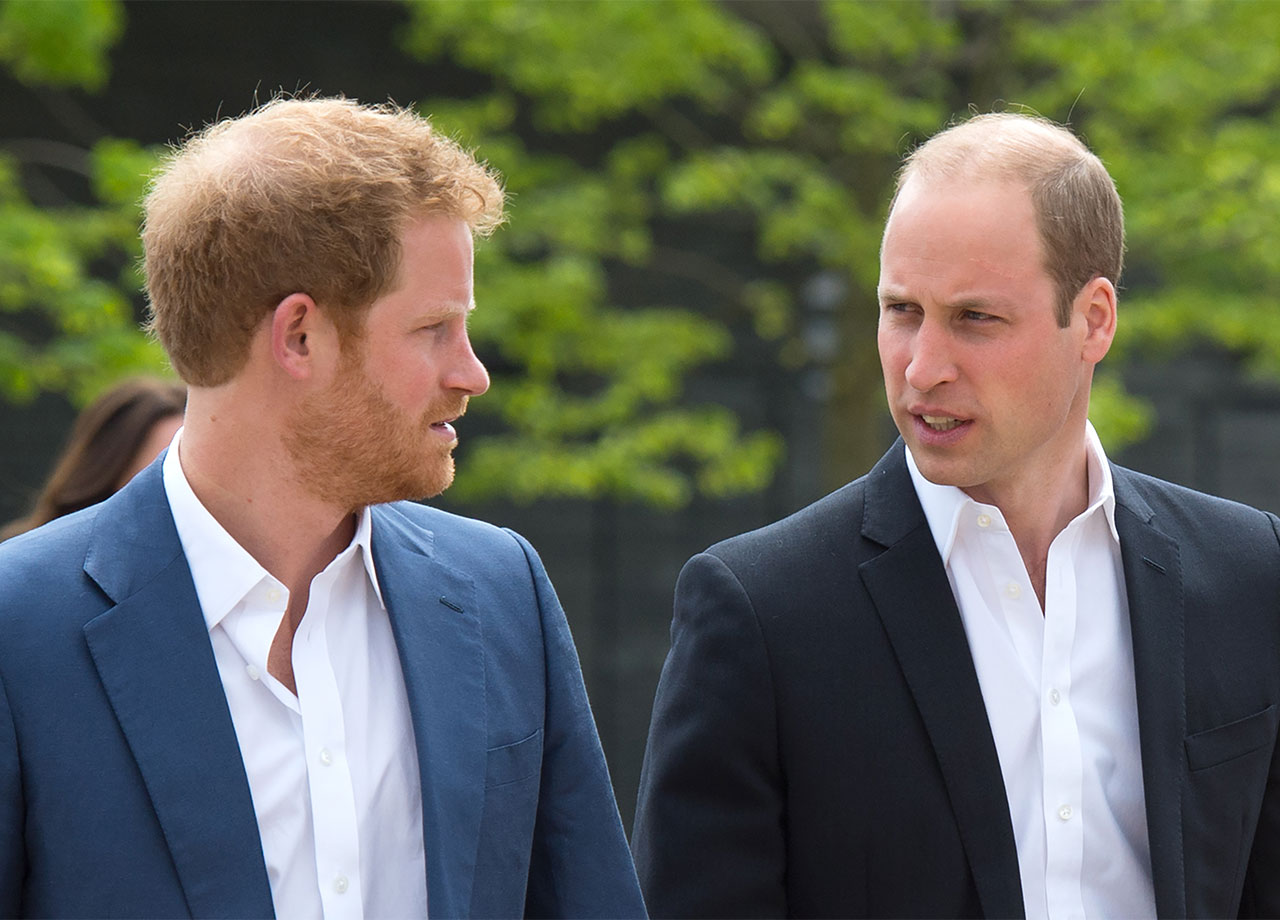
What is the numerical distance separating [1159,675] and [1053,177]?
33.9 inches

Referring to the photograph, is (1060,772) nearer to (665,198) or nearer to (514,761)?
(514,761)

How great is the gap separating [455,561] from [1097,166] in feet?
4.36

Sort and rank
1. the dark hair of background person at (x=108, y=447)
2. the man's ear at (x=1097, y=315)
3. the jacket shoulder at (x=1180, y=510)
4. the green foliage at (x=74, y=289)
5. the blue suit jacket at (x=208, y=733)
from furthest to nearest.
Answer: the green foliage at (x=74, y=289), the dark hair of background person at (x=108, y=447), the jacket shoulder at (x=1180, y=510), the man's ear at (x=1097, y=315), the blue suit jacket at (x=208, y=733)

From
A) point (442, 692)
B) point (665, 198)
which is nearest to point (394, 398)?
point (442, 692)

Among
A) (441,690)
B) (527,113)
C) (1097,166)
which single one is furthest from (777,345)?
(441,690)

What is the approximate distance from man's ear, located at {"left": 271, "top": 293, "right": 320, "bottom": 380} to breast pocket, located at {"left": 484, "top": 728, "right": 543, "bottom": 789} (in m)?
0.64

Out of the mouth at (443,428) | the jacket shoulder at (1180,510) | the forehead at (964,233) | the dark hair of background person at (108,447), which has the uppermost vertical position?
the dark hair of background person at (108,447)

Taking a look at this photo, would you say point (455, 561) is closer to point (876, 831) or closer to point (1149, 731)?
point (876, 831)

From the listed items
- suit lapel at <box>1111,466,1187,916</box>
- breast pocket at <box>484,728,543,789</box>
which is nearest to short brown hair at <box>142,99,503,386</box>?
breast pocket at <box>484,728,543,789</box>

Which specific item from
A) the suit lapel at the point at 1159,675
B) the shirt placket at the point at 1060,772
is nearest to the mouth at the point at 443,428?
the shirt placket at the point at 1060,772

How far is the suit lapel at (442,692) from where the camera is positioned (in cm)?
232

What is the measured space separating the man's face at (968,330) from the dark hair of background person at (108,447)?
244 centimetres

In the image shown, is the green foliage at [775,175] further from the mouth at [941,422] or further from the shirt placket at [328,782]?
the shirt placket at [328,782]

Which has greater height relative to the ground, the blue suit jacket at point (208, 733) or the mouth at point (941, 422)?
the mouth at point (941, 422)
